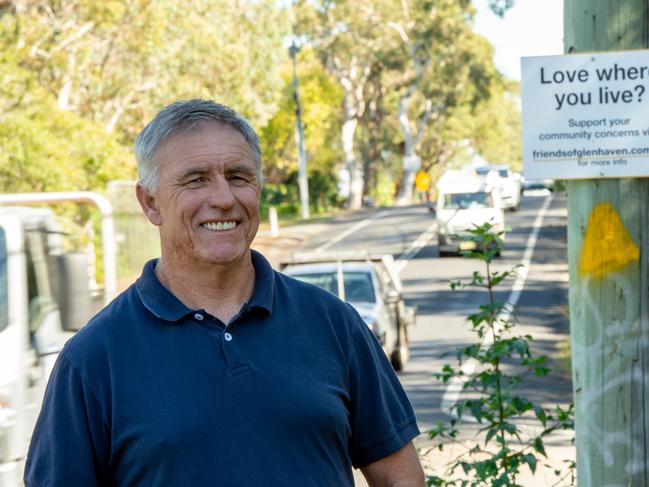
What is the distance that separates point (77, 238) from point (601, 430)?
1236 cm

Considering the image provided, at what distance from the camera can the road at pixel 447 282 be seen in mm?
17172

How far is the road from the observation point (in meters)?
17.2

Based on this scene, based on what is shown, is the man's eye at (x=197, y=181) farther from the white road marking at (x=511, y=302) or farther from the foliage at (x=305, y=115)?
the foliage at (x=305, y=115)

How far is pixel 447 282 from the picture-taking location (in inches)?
552

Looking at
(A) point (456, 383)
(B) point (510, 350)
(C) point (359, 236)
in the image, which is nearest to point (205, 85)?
(C) point (359, 236)

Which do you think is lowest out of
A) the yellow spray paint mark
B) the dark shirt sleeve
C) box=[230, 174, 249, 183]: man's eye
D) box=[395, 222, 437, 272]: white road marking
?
box=[395, 222, 437, 272]: white road marking

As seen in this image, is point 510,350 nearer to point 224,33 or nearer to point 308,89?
point 224,33

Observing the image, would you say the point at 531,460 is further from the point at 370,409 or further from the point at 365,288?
the point at 365,288

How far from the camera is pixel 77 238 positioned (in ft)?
53.1

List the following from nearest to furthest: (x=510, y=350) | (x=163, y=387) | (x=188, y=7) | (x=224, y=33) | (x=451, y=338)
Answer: (x=163, y=387) < (x=510, y=350) < (x=451, y=338) < (x=188, y=7) < (x=224, y=33)

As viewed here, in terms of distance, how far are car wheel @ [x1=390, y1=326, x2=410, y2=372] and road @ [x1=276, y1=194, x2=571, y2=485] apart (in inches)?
6.0

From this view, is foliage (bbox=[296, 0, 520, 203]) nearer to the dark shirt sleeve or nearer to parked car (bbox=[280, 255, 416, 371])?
parked car (bbox=[280, 255, 416, 371])


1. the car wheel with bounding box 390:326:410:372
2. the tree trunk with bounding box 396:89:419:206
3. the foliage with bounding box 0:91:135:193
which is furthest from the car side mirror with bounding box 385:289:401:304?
the tree trunk with bounding box 396:89:419:206

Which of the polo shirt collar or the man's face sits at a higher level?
the man's face
